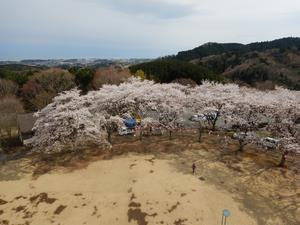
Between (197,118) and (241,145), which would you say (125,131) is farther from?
(241,145)

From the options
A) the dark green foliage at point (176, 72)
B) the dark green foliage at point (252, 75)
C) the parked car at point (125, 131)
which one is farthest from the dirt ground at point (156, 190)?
the dark green foliage at point (252, 75)

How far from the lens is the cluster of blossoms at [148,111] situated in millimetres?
20188

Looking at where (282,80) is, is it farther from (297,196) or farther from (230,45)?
(230,45)

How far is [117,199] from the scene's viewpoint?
1512cm

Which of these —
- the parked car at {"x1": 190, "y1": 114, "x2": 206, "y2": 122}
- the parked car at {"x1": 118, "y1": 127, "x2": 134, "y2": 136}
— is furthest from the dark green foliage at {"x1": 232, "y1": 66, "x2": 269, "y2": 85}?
the parked car at {"x1": 118, "y1": 127, "x2": 134, "y2": 136}

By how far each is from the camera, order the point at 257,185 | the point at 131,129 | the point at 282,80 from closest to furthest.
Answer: the point at 257,185, the point at 131,129, the point at 282,80

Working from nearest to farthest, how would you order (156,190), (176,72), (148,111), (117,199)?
(117,199) < (156,190) < (148,111) < (176,72)

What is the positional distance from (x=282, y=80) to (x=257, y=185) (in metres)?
54.3

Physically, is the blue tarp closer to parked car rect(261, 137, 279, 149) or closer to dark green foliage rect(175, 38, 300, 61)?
parked car rect(261, 137, 279, 149)

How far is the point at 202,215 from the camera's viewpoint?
13.7 m

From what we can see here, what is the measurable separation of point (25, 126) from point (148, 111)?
1233 cm

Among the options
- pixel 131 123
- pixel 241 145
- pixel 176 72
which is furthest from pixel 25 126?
pixel 176 72

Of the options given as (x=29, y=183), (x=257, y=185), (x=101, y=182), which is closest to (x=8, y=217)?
(x=29, y=183)

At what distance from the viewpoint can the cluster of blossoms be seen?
20.2 m
